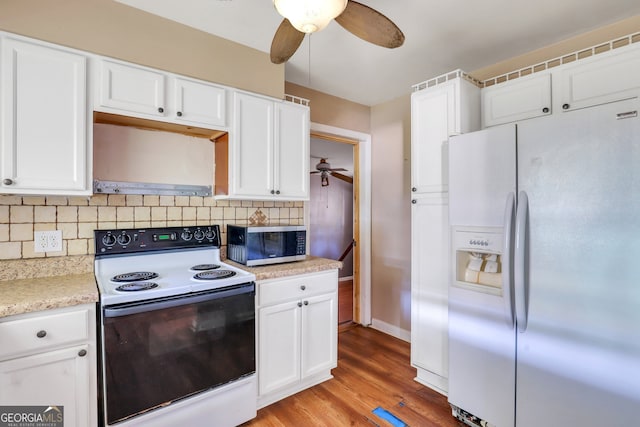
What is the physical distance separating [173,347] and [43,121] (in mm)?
1332

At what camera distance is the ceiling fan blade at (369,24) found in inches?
53.2

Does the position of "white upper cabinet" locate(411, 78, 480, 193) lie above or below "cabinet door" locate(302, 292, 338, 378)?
above

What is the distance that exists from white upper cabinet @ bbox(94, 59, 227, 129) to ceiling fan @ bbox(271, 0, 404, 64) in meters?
0.64

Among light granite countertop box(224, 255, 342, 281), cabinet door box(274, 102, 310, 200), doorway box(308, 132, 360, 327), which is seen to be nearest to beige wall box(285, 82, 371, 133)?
cabinet door box(274, 102, 310, 200)

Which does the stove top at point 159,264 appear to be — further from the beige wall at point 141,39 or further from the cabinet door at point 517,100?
the cabinet door at point 517,100

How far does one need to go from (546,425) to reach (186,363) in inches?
73.7

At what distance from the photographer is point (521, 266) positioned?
1616 millimetres

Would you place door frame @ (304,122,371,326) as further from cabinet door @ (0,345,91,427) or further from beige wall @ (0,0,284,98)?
cabinet door @ (0,345,91,427)

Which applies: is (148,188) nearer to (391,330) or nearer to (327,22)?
(327,22)

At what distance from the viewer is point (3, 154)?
4.89 ft

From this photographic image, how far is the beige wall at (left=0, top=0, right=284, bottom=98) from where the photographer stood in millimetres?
1612

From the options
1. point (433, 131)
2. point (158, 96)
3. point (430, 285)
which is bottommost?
point (430, 285)

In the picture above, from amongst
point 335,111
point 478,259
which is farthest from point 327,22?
point 335,111

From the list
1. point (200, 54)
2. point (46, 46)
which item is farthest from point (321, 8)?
point (46, 46)
